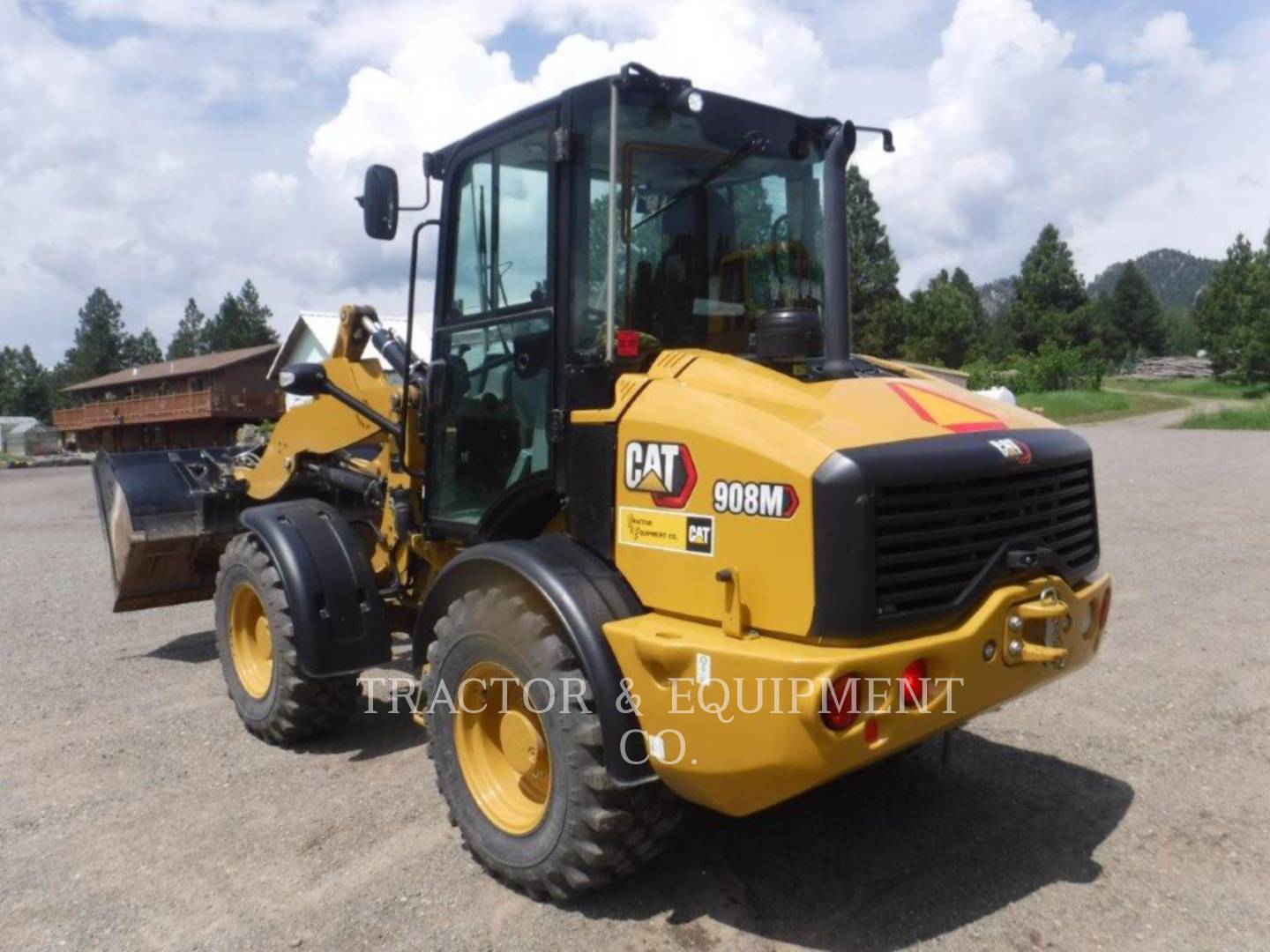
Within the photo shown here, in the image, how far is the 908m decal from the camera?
9.86 ft

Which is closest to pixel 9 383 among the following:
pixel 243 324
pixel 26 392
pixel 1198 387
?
pixel 26 392

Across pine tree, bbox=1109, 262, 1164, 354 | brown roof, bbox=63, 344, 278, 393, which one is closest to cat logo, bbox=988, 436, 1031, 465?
brown roof, bbox=63, 344, 278, 393

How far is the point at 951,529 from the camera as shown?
10.5ft

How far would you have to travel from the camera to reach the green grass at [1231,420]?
83.5 feet

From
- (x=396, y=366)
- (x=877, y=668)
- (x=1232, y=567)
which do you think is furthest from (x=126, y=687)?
(x=1232, y=567)

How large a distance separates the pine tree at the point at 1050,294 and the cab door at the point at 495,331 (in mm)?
49254

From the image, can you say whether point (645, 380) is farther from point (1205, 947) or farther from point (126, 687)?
point (126, 687)

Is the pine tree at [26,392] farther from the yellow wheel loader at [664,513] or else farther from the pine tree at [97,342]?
the yellow wheel loader at [664,513]

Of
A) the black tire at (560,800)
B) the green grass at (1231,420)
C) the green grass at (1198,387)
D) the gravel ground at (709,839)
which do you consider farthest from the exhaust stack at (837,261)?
the green grass at (1198,387)

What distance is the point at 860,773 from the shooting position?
15.4 ft

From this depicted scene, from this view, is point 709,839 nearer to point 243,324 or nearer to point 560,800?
point 560,800

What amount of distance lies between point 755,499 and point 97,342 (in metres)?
101

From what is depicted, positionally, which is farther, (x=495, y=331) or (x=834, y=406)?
(x=495, y=331)

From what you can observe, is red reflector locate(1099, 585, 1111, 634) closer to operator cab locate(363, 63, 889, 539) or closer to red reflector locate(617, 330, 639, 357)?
operator cab locate(363, 63, 889, 539)
